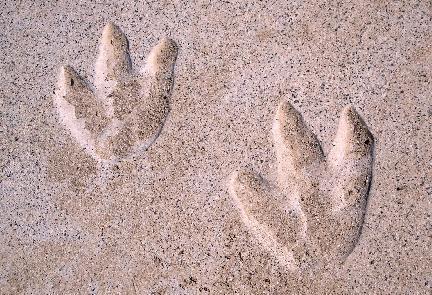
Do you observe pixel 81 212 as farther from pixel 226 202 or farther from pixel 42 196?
pixel 226 202

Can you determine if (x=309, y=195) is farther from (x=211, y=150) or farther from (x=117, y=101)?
(x=117, y=101)

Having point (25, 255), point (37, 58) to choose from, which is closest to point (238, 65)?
point (37, 58)

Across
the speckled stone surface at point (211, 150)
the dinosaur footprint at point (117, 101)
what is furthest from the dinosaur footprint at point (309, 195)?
the dinosaur footprint at point (117, 101)

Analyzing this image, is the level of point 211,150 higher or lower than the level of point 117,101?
lower

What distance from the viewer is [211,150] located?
1.40 m

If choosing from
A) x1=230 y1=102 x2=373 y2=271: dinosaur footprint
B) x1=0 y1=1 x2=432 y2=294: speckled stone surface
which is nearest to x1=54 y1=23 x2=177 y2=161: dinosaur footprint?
x1=0 y1=1 x2=432 y2=294: speckled stone surface

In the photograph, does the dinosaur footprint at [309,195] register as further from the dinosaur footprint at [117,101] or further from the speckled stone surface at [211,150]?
the dinosaur footprint at [117,101]

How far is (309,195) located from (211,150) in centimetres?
35

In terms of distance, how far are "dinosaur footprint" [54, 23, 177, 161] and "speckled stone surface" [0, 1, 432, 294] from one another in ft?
0.10

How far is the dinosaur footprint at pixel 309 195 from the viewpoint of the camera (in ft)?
4.41

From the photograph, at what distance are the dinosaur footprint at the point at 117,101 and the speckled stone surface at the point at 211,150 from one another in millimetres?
30

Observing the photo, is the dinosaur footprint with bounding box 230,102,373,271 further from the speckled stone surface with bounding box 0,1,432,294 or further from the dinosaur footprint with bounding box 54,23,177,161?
the dinosaur footprint with bounding box 54,23,177,161

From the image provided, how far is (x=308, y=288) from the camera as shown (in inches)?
52.7

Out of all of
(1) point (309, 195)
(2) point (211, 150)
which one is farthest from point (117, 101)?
(1) point (309, 195)
